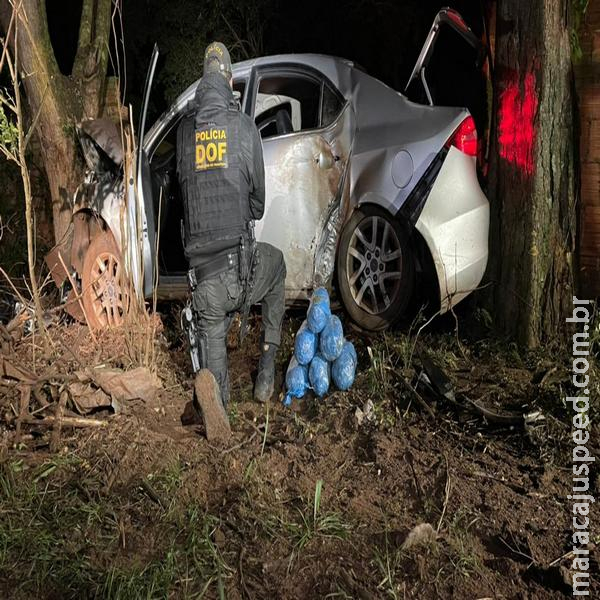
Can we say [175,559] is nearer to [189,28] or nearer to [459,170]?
[459,170]

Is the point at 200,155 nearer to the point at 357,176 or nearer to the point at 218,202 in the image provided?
the point at 218,202

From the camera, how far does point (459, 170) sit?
452cm

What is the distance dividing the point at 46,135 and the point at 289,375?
10.2 ft

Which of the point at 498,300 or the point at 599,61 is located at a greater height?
the point at 599,61

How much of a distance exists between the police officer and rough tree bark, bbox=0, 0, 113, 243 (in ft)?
7.37

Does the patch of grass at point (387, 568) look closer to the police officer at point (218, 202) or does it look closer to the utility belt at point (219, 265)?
the police officer at point (218, 202)

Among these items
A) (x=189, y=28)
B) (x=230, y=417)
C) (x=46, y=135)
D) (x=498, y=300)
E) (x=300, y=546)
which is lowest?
(x=300, y=546)

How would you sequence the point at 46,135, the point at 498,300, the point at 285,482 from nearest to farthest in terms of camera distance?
the point at 285,482 < the point at 498,300 < the point at 46,135

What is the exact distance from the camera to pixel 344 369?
4.20m

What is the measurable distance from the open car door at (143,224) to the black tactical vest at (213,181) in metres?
0.67

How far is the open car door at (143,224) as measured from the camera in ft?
15.2

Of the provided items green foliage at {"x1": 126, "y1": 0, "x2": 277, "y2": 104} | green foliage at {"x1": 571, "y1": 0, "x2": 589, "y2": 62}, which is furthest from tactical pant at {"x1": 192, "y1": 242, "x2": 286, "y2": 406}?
green foliage at {"x1": 126, "y1": 0, "x2": 277, "y2": 104}

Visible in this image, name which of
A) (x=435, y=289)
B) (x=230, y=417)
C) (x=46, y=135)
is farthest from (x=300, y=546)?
(x=46, y=135)

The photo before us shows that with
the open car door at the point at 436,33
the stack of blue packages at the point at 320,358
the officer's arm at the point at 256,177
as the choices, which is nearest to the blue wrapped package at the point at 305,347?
the stack of blue packages at the point at 320,358
